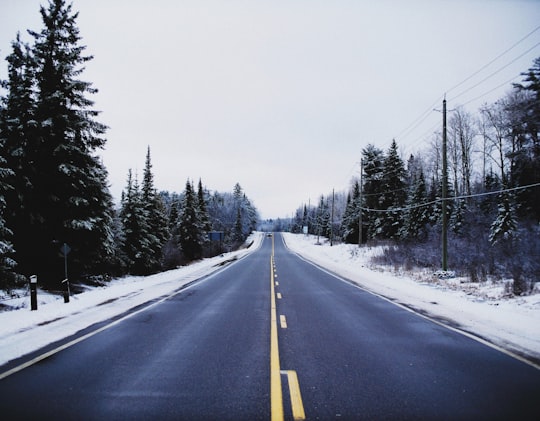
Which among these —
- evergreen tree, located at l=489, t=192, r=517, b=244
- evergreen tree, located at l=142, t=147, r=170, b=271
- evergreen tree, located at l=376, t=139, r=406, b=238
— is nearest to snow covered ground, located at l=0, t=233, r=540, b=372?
evergreen tree, located at l=489, t=192, r=517, b=244

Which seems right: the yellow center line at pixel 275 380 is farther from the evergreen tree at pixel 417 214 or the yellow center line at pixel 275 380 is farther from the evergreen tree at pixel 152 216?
the evergreen tree at pixel 417 214

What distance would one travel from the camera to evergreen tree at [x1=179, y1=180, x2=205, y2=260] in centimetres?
5271

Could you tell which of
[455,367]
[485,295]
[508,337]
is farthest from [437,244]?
[455,367]

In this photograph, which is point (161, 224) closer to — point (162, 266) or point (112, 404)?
point (162, 266)

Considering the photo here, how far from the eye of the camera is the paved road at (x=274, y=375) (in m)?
3.96

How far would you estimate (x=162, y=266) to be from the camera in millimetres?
39500

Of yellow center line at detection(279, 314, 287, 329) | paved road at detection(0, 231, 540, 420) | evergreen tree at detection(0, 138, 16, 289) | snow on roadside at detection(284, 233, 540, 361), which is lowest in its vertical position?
snow on roadside at detection(284, 233, 540, 361)

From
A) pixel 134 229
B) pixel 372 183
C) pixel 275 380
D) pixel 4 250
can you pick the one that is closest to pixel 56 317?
pixel 4 250

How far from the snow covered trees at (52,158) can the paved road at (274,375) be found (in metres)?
9.46

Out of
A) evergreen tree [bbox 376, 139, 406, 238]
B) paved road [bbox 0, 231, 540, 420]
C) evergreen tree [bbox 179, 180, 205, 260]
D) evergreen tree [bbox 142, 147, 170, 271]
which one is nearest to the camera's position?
paved road [bbox 0, 231, 540, 420]

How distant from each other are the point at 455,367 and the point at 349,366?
1756mm

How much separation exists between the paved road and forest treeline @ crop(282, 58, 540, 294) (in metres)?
8.25

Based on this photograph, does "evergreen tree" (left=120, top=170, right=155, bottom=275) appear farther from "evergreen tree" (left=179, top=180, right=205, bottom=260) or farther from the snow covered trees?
"evergreen tree" (left=179, top=180, right=205, bottom=260)

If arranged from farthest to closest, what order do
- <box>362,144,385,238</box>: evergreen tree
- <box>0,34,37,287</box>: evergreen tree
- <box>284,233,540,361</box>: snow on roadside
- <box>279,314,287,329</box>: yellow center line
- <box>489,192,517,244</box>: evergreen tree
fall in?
<box>362,144,385,238</box>: evergreen tree → <box>489,192,517,244</box>: evergreen tree → <box>0,34,37,287</box>: evergreen tree → <box>279,314,287,329</box>: yellow center line → <box>284,233,540,361</box>: snow on roadside
